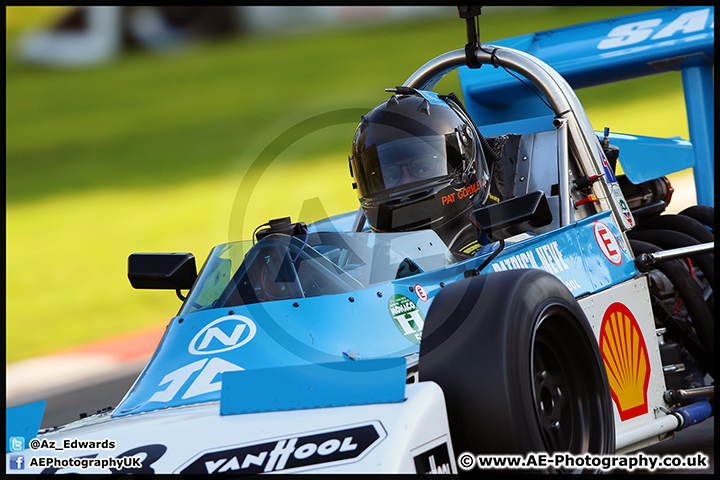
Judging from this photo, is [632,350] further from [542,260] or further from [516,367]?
[516,367]

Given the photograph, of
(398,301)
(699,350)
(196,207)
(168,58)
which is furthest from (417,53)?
(398,301)

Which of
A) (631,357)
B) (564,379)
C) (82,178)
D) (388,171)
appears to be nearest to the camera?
(564,379)

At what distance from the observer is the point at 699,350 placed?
169 inches

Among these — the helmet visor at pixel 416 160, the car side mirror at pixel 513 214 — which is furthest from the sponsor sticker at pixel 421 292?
the helmet visor at pixel 416 160

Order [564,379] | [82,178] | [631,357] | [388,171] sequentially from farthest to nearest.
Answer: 1. [82,178]
2. [388,171]
3. [631,357]
4. [564,379]

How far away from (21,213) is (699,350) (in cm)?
1128

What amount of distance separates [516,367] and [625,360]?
4.60 ft

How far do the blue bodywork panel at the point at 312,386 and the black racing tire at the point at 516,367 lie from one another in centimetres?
15

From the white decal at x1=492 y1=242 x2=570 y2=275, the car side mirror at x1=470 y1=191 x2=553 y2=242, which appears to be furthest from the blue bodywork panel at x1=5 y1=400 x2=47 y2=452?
the white decal at x1=492 y1=242 x2=570 y2=275

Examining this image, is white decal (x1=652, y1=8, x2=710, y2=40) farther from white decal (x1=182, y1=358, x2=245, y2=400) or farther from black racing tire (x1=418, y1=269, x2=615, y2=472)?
white decal (x1=182, y1=358, x2=245, y2=400)

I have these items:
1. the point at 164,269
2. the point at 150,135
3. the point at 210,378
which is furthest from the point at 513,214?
the point at 150,135

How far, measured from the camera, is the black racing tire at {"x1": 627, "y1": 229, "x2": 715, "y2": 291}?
4383mm

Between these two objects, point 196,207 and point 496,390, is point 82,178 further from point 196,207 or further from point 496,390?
point 496,390

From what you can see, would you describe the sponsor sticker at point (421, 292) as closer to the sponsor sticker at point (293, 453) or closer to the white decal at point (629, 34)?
the sponsor sticker at point (293, 453)
